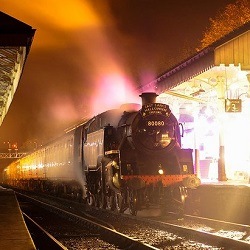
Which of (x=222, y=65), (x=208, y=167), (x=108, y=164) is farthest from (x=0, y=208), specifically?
(x=208, y=167)

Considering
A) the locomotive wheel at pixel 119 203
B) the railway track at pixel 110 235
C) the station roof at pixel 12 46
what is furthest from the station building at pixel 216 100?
the station roof at pixel 12 46

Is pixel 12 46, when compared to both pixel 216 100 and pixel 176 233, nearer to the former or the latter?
pixel 176 233

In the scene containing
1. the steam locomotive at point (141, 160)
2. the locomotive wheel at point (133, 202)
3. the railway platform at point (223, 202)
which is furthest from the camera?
the steam locomotive at point (141, 160)

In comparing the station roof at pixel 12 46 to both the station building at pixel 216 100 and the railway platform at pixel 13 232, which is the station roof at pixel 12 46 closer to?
the railway platform at pixel 13 232

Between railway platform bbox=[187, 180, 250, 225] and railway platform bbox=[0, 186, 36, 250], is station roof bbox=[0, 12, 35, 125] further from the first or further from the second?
railway platform bbox=[187, 180, 250, 225]

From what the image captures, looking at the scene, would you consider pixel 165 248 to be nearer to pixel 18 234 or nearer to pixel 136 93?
pixel 18 234

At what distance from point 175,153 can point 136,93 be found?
7.94m

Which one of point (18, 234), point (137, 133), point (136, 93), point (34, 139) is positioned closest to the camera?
point (18, 234)

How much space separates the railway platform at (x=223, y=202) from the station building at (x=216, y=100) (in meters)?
1.87

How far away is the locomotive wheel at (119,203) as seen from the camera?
15.5 m

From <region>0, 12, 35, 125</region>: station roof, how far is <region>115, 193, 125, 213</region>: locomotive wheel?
207 inches

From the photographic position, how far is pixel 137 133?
15.0 meters

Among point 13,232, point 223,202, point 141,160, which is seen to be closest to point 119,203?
point 141,160

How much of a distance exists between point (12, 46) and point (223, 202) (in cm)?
1010
